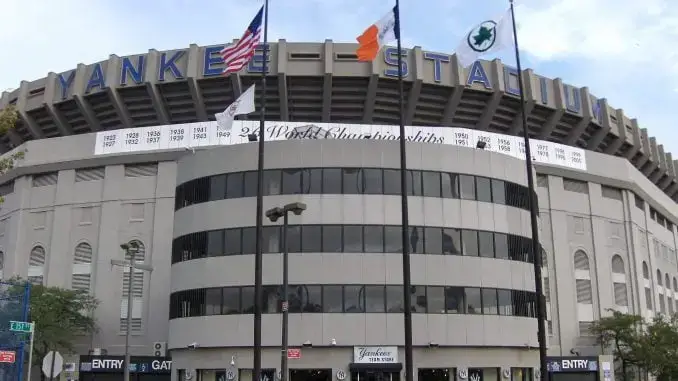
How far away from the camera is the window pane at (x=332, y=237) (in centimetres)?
3953

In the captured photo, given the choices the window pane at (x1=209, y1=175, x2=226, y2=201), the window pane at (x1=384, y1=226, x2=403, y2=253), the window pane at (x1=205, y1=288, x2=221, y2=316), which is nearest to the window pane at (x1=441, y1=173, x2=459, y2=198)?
the window pane at (x1=384, y1=226, x2=403, y2=253)

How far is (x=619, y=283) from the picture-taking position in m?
59.7

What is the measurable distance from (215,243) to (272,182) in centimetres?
487

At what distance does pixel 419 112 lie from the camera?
63031 millimetres

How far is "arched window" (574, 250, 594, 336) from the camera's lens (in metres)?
56.4

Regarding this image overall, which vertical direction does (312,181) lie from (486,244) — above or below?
above

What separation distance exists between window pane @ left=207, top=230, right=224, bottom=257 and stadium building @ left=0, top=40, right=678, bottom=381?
0.09 m

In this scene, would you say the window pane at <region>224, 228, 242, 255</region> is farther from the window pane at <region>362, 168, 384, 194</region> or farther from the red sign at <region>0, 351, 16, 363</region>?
the red sign at <region>0, 351, 16, 363</region>

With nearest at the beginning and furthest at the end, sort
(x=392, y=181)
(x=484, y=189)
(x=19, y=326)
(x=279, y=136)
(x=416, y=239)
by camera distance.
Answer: (x=19, y=326), (x=416, y=239), (x=392, y=181), (x=484, y=189), (x=279, y=136)

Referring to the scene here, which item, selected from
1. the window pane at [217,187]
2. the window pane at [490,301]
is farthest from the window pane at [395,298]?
the window pane at [217,187]

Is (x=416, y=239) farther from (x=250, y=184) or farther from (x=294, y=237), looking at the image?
(x=250, y=184)

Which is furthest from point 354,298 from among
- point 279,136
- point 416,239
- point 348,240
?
point 279,136

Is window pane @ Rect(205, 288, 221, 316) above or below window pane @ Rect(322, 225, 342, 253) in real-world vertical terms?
below

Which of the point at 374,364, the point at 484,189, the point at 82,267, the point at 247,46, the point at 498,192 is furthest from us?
the point at 82,267
